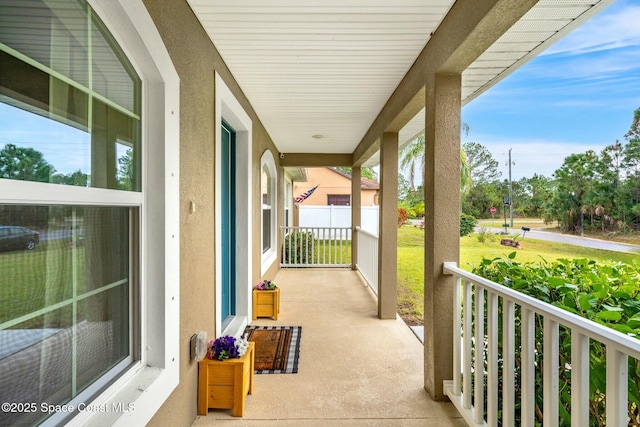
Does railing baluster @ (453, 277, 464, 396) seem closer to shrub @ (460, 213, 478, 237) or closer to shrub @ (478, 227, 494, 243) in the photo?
shrub @ (478, 227, 494, 243)

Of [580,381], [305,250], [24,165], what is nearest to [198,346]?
[24,165]

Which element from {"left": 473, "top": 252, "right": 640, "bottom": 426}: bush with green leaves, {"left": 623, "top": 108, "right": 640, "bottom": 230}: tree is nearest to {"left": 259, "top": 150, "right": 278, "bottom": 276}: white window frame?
{"left": 473, "top": 252, "right": 640, "bottom": 426}: bush with green leaves

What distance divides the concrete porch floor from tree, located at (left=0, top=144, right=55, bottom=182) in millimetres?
1696

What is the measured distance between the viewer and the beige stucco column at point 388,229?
154 inches

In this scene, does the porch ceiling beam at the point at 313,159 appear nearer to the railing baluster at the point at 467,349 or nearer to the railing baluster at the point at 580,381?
the railing baluster at the point at 467,349

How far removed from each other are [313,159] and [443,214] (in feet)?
16.1

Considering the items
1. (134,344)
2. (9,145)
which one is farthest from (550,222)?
(9,145)

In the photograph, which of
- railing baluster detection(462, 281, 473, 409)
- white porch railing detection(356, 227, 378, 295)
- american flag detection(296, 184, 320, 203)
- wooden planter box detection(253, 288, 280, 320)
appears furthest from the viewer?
american flag detection(296, 184, 320, 203)

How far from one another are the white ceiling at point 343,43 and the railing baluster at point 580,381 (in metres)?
1.52

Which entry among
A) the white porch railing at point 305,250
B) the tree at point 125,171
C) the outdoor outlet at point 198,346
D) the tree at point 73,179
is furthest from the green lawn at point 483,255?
the tree at point 73,179

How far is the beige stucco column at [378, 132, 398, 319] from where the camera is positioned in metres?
3.92

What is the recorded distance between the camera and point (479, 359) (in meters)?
1.82

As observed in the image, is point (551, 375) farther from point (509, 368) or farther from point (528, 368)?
point (509, 368)

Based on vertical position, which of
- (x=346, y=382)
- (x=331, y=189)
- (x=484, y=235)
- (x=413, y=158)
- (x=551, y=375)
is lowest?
(x=346, y=382)
